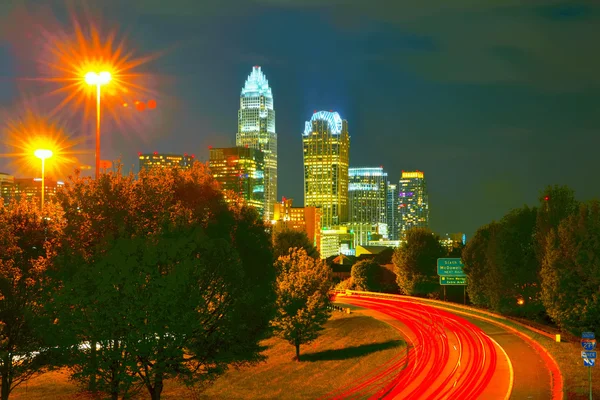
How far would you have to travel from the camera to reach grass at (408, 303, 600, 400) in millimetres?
29094

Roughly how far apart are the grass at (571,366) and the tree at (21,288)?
23.4m

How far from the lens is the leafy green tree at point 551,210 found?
2213 inches

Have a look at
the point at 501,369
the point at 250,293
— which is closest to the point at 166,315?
the point at 250,293

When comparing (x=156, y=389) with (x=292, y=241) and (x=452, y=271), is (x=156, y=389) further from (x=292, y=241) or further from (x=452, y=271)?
(x=292, y=241)

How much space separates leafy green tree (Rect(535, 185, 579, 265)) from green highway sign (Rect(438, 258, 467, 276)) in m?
16.3

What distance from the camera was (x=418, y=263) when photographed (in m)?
87.9

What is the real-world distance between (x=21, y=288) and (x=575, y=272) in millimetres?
36340

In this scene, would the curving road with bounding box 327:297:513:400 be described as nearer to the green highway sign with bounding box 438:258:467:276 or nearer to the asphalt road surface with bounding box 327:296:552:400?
the asphalt road surface with bounding box 327:296:552:400

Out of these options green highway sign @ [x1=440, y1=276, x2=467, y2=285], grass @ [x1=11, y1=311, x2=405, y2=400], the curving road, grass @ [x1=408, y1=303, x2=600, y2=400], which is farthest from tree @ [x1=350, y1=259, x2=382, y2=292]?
grass @ [x1=408, y1=303, x2=600, y2=400]

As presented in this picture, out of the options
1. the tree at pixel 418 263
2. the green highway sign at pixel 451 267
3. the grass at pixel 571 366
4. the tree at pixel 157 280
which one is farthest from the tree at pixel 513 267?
the tree at pixel 157 280

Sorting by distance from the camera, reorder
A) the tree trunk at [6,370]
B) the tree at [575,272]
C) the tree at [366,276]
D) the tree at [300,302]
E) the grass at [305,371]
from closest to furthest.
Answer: the tree trunk at [6,370]
the grass at [305,371]
the tree at [575,272]
the tree at [300,302]
the tree at [366,276]

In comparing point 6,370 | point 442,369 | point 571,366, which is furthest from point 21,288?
point 571,366

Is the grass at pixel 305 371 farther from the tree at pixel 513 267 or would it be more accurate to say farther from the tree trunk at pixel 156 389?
the tree at pixel 513 267

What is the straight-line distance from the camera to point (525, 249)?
61.5 metres
